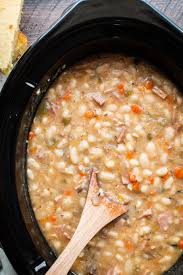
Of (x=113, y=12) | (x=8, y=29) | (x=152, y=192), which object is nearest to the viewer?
(x=113, y=12)

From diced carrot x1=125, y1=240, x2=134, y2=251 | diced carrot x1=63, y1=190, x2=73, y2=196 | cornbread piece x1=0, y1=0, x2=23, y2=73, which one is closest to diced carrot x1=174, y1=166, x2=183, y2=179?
diced carrot x1=125, y1=240, x2=134, y2=251

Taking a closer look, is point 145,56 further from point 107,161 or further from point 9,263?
point 9,263

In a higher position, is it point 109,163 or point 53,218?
point 109,163

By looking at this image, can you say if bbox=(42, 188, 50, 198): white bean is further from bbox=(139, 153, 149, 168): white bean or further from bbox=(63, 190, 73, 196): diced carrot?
bbox=(139, 153, 149, 168): white bean

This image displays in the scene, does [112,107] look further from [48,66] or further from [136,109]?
[48,66]

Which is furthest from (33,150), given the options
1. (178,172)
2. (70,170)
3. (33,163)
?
(178,172)

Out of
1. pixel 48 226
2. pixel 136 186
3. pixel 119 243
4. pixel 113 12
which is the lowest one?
pixel 48 226

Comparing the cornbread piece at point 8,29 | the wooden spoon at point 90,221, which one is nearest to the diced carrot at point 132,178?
the wooden spoon at point 90,221

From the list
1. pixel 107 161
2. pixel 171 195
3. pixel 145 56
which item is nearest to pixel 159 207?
pixel 171 195
